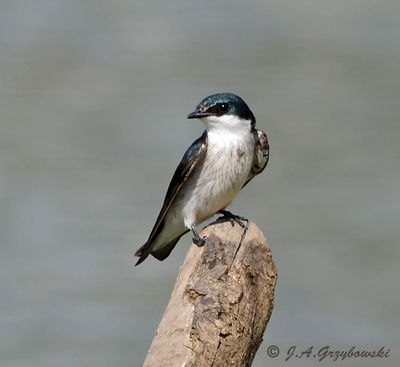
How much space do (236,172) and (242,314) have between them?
141 cm

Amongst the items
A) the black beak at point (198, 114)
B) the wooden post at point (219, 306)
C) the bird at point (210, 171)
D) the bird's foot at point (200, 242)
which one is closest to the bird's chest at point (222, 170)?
the bird at point (210, 171)

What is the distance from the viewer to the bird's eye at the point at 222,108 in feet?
13.6

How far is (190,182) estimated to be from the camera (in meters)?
4.27

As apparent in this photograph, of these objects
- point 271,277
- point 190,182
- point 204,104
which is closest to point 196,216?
point 190,182

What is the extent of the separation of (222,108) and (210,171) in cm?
21

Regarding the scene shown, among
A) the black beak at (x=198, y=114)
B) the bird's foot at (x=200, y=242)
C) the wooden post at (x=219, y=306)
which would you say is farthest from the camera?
the black beak at (x=198, y=114)

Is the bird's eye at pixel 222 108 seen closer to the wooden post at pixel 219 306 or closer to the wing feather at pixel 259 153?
the wing feather at pixel 259 153

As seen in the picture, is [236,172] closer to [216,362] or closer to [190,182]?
[190,182]

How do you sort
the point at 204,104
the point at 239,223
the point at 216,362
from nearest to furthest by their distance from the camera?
the point at 216,362 < the point at 239,223 < the point at 204,104

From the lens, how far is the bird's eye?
416 cm

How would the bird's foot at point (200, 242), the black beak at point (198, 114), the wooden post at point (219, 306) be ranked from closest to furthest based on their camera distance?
the wooden post at point (219, 306) < the bird's foot at point (200, 242) < the black beak at point (198, 114)

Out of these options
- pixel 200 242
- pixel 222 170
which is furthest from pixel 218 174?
pixel 200 242

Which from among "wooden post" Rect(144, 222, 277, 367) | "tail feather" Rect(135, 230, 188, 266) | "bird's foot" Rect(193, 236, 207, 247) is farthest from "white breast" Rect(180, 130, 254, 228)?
"wooden post" Rect(144, 222, 277, 367)

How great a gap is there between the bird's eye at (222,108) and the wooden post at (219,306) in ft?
3.82
